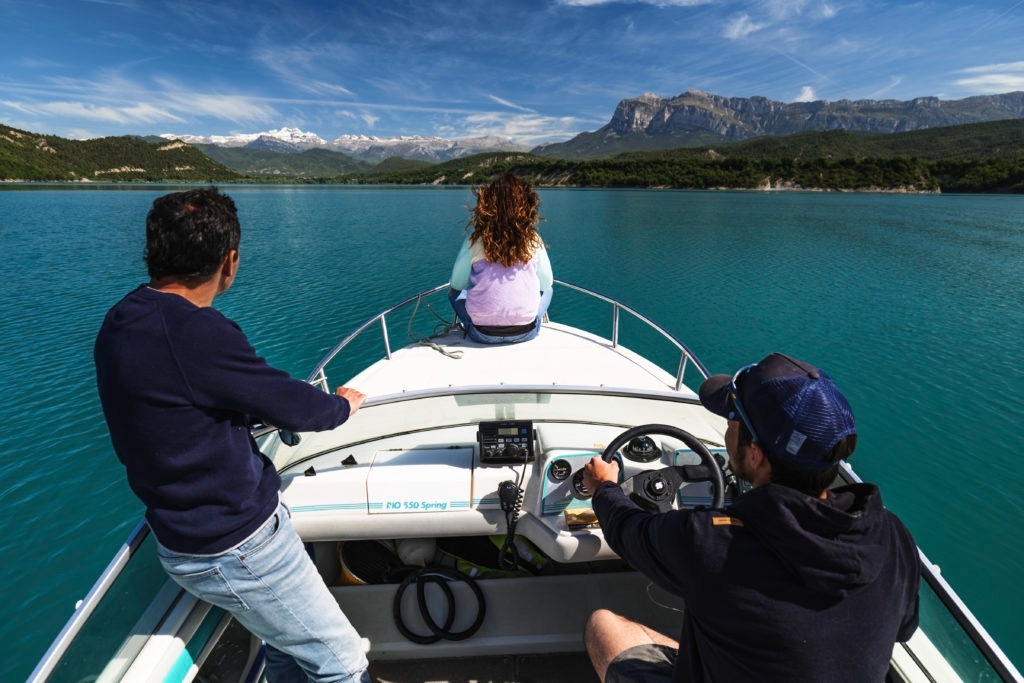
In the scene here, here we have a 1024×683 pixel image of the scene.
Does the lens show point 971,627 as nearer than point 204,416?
No

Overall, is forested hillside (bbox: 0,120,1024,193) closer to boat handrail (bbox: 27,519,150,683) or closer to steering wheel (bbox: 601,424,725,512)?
steering wheel (bbox: 601,424,725,512)

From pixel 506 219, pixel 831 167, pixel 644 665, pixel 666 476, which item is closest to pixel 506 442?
pixel 666 476

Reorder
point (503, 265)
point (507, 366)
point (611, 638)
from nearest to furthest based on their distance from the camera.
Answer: point (611, 638)
point (503, 265)
point (507, 366)

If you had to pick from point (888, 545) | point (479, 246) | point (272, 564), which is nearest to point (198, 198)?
point (272, 564)

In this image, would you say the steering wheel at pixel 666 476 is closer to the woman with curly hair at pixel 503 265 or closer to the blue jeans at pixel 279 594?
the blue jeans at pixel 279 594

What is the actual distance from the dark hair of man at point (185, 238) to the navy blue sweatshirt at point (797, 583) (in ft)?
5.53

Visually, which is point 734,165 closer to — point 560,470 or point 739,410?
point 560,470

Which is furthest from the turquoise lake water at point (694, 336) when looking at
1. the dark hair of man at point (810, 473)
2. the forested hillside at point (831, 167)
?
the forested hillside at point (831, 167)

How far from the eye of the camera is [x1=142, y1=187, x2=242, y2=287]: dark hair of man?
1.46 metres

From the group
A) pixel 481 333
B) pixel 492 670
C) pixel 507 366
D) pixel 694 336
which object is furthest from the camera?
pixel 694 336

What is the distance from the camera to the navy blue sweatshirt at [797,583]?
1.20 m

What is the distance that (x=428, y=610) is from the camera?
2.80m

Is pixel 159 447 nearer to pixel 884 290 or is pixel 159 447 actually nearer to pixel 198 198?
pixel 198 198

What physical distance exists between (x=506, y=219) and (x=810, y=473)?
3.30 metres
